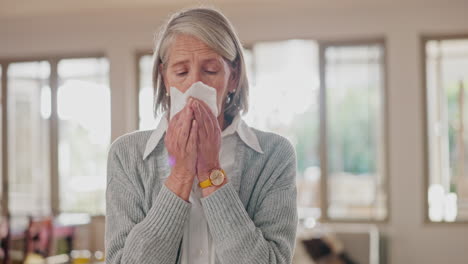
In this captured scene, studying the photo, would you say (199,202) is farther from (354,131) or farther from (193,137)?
(354,131)

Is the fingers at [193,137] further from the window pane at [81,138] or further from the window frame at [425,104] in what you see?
the window pane at [81,138]

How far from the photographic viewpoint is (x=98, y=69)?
20.6ft

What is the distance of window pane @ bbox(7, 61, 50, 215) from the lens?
6410 mm

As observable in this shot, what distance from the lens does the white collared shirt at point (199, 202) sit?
1.01m

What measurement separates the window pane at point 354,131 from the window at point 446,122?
17.0 inches

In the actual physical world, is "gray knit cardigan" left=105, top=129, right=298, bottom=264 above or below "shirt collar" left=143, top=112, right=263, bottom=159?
below

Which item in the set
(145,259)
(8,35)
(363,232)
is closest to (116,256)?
(145,259)

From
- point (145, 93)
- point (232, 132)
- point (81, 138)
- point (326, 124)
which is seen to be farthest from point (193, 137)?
point (81, 138)

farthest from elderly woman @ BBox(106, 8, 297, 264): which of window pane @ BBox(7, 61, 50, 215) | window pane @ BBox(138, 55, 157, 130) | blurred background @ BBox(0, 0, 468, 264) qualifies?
window pane @ BBox(7, 61, 50, 215)

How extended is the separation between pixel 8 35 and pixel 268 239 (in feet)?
19.9

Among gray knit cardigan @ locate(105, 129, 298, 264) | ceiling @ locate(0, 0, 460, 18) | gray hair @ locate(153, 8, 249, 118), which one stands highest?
ceiling @ locate(0, 0, 460, 18)

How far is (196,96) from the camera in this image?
3.15 feet

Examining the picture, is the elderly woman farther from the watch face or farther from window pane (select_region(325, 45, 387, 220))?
window pane (select_region(325, 45, 387, 220))

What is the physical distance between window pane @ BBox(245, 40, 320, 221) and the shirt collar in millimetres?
4730
